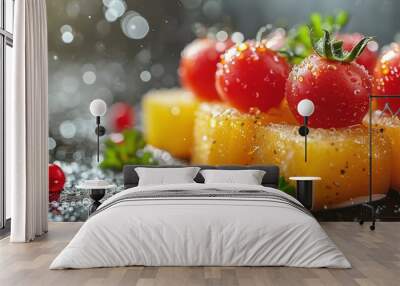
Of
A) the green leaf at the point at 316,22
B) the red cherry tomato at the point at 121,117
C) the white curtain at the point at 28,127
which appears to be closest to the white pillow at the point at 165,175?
the red cherry tomato at the point at 121,117

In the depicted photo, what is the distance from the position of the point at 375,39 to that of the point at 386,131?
102 cm

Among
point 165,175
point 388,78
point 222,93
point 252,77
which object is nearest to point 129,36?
point 222,93

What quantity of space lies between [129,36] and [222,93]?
1.26m

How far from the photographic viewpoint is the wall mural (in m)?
6.20

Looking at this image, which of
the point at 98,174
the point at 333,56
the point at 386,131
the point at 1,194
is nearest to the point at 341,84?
the point at 333,56

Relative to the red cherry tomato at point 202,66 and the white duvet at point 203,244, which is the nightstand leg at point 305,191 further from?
the white duvet at point 203,244

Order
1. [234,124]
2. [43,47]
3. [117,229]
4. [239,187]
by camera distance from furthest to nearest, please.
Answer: [234,124]
[43,47]
[239,187]
[117,229]

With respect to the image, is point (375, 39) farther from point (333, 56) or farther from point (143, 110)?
point (143, 110)

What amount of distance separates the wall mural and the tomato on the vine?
0.5 inches

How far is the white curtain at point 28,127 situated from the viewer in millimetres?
5301

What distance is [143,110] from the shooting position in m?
6.49

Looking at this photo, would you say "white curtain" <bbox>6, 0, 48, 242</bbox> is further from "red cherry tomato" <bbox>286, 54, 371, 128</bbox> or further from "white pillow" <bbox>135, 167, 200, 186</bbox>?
"red cherry tomato" <bbox>286, 54, 371, 128</bbox>

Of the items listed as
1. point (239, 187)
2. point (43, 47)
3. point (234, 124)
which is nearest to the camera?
point (239, 187)

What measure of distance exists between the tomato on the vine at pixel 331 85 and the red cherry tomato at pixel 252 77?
147 millimetres
